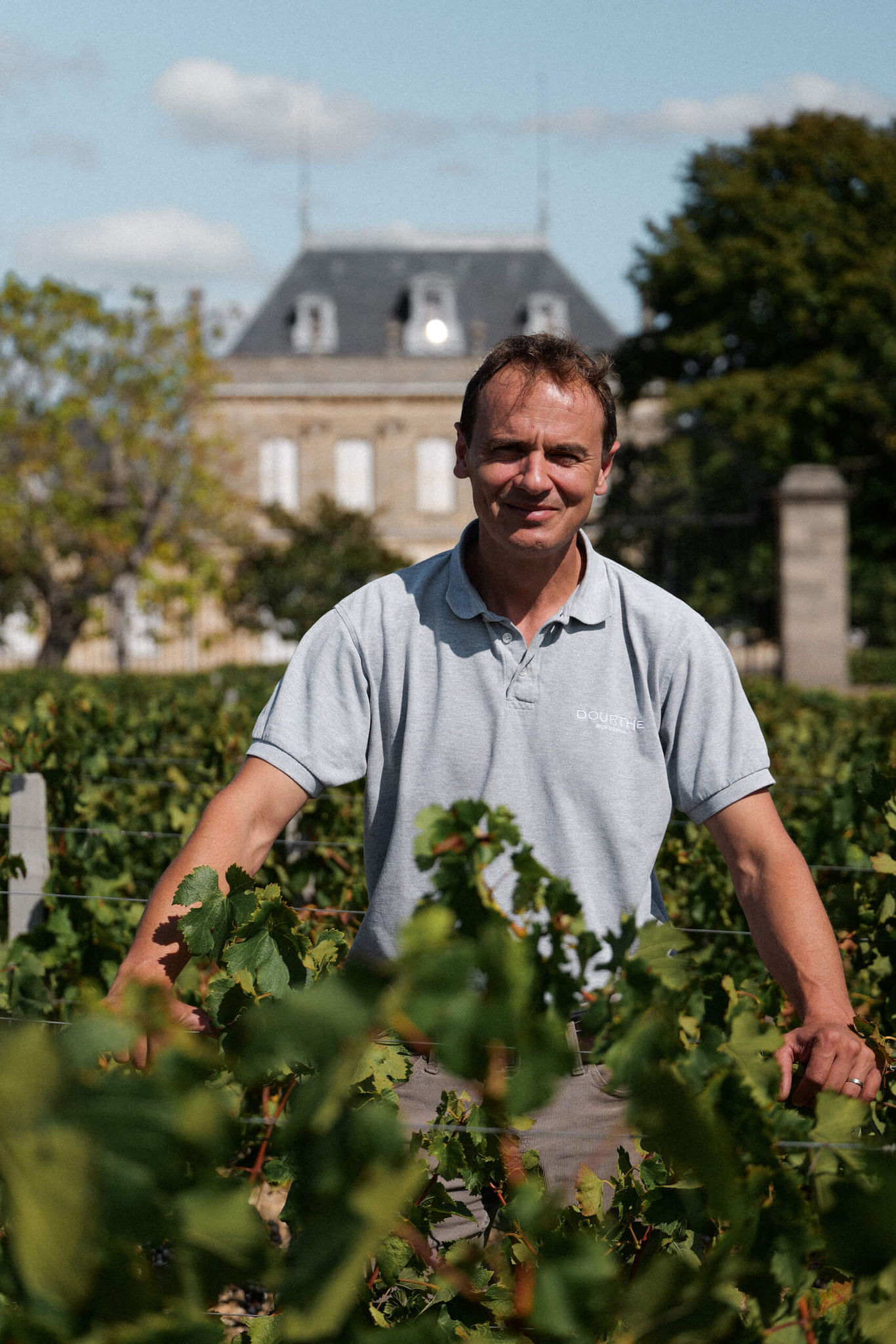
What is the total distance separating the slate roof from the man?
123 ft

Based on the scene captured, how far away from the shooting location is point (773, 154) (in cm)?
2816

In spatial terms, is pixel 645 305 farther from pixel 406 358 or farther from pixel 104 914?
pixel 104 914

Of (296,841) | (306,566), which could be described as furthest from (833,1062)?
(306,566)

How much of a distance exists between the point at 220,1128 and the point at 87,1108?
0.34 ft

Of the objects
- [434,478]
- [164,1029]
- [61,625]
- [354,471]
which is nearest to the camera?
[164,1029]

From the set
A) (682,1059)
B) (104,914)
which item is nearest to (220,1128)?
(682,1059)

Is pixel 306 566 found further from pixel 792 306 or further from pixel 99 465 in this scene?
pixel 792 306

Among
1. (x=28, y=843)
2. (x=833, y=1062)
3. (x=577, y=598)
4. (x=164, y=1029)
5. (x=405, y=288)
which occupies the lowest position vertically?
(x=28, y=843)

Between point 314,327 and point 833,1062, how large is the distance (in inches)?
1565

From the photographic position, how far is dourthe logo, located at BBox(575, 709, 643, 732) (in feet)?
7.18

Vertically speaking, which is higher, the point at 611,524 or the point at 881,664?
the point at 611,524

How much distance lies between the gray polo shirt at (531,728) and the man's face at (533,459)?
0.13 metres

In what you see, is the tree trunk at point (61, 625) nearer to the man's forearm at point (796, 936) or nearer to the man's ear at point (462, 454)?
the man's ear at point (462, 454)

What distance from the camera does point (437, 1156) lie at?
182 cm
